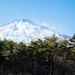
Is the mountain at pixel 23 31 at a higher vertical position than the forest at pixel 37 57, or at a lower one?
higher

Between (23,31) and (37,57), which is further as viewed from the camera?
(23,31)

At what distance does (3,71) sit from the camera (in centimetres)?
3048

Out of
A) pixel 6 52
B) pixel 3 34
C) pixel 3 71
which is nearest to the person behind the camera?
pixel 6 52

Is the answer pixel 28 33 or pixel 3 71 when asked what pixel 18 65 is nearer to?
pixel 3 71

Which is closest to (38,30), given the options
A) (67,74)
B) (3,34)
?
(3,34)

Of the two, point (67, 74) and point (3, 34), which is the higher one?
point (3, 34)

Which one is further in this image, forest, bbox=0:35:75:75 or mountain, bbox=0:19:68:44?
mountain, bbox=0:19:68:44

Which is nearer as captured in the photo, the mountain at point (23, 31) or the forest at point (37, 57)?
the forest at point (37, 57)

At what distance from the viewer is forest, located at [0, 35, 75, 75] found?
2938 centimetres

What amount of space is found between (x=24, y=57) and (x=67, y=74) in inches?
237

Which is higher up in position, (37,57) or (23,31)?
(23,31)

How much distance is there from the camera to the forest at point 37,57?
29.4 metres

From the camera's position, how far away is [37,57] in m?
29.8

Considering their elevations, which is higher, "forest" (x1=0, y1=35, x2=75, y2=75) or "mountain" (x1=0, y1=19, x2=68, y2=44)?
"mountain" (x1=0, y1=19, x2=68, y2=44)
